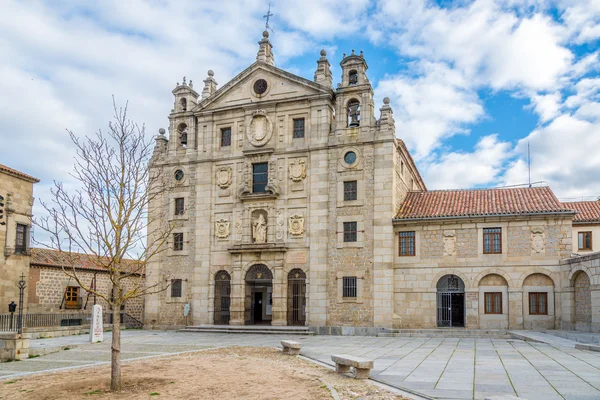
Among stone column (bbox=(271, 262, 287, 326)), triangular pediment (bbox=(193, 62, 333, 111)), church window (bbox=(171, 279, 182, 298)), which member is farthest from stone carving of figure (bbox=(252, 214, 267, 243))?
triangular pediment (bbox=(193, 62, 333, 111))

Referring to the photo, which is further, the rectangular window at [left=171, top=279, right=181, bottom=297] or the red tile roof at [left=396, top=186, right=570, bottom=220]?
the rectangular window at [left=171, top=279, right=181, bottom=297]

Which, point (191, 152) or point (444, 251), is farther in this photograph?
point (191, 152)

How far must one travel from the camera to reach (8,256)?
31.3m

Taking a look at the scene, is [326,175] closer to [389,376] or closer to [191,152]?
[191,152]

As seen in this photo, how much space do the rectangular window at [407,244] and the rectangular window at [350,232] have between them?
261 cm

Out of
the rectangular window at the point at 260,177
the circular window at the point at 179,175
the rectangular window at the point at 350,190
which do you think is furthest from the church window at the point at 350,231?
the circular window at the point at 179,175

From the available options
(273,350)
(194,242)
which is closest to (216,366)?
(273,350)

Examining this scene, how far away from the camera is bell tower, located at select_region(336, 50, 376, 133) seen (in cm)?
3183

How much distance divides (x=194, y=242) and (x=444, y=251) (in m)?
14.9

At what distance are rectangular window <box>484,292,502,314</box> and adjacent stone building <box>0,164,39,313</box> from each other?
82.6ft

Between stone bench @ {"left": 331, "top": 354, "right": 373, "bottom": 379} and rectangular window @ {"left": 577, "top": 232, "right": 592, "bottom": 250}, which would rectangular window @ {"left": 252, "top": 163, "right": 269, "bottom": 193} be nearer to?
stone bench @ {"left": 331, "top": 354, "right": 373, "bottom": 379}

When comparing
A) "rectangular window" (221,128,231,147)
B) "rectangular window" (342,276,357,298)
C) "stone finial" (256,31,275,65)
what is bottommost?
"rectangular window" (342,276,357,298)

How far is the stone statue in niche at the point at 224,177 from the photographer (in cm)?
3416

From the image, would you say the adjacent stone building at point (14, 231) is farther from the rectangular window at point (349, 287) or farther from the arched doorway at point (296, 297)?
the rectangular window at point (349, 287)
